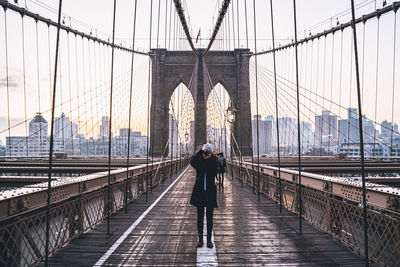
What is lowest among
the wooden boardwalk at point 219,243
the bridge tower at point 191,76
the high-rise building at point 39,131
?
the wooden boardwalk at point 219,243

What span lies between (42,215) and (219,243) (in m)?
2.18

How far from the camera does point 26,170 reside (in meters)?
11.2

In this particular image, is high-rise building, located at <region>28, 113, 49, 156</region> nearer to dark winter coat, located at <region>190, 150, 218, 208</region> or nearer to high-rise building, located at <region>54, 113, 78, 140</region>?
high-rise building, located at <region>54, 113, 78, 140</region>

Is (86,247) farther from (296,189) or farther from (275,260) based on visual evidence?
(296,189)

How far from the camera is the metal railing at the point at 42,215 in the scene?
A: 114 inches

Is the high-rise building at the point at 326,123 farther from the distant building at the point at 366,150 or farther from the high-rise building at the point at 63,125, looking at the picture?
the high-rise building at the point at 63,125

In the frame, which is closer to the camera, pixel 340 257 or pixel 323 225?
pixel 340 257

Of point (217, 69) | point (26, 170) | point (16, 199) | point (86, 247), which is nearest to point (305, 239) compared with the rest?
point (86, 247)

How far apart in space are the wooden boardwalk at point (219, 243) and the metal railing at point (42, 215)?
0.20m

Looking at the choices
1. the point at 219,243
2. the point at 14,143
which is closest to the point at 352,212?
the point at 219,243

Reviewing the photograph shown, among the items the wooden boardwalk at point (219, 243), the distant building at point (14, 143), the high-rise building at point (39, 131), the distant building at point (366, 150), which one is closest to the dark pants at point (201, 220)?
the wooden boardwalk at point (219, 243)

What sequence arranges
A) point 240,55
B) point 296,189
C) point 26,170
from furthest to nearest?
point 240,55 < point 26,170 < point 296,189

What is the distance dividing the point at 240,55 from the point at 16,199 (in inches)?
1478

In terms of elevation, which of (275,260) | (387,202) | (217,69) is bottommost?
(275,260)
